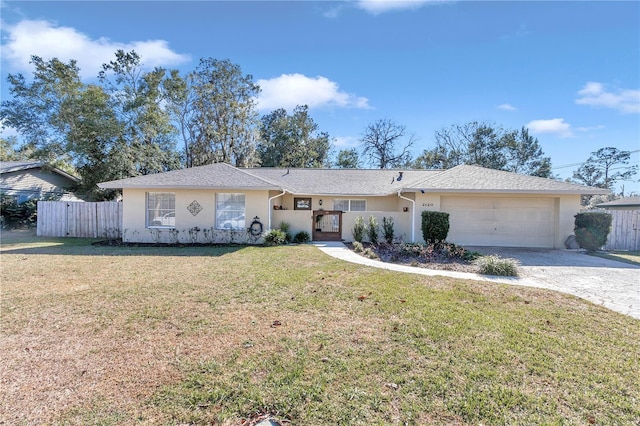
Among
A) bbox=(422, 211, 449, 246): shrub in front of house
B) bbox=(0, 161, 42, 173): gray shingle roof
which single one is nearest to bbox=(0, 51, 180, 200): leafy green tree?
bbox=(0, 161, 42, 173): gray shingle roof

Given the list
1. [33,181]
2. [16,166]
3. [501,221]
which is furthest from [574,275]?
[16,166]

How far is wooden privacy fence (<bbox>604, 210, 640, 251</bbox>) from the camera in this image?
13.0m

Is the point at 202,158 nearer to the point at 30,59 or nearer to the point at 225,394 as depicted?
the point at 30,59

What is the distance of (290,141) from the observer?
3067 centimetres

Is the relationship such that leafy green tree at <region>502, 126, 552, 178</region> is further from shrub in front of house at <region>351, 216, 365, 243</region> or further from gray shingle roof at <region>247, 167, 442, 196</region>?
shrub in front of house at <region>351, 216, 365, 243</region>

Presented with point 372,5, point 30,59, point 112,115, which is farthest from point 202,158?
point 372,5

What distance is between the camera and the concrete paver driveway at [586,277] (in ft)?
17.8

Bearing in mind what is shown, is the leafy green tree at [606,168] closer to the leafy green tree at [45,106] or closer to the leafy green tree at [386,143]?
the leafy green tree at [386,143]

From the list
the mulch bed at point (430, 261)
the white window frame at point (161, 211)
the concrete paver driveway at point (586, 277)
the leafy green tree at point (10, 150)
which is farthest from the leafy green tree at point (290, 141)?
the leafy green tree at point (10, 150)

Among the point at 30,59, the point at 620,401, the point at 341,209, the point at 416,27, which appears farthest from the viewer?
the point at 30,59

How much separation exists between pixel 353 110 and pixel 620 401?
1086 inches

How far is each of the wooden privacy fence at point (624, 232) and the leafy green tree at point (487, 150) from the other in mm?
18560

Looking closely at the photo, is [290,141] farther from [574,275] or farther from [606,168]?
[606,168]

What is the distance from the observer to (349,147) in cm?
3347
